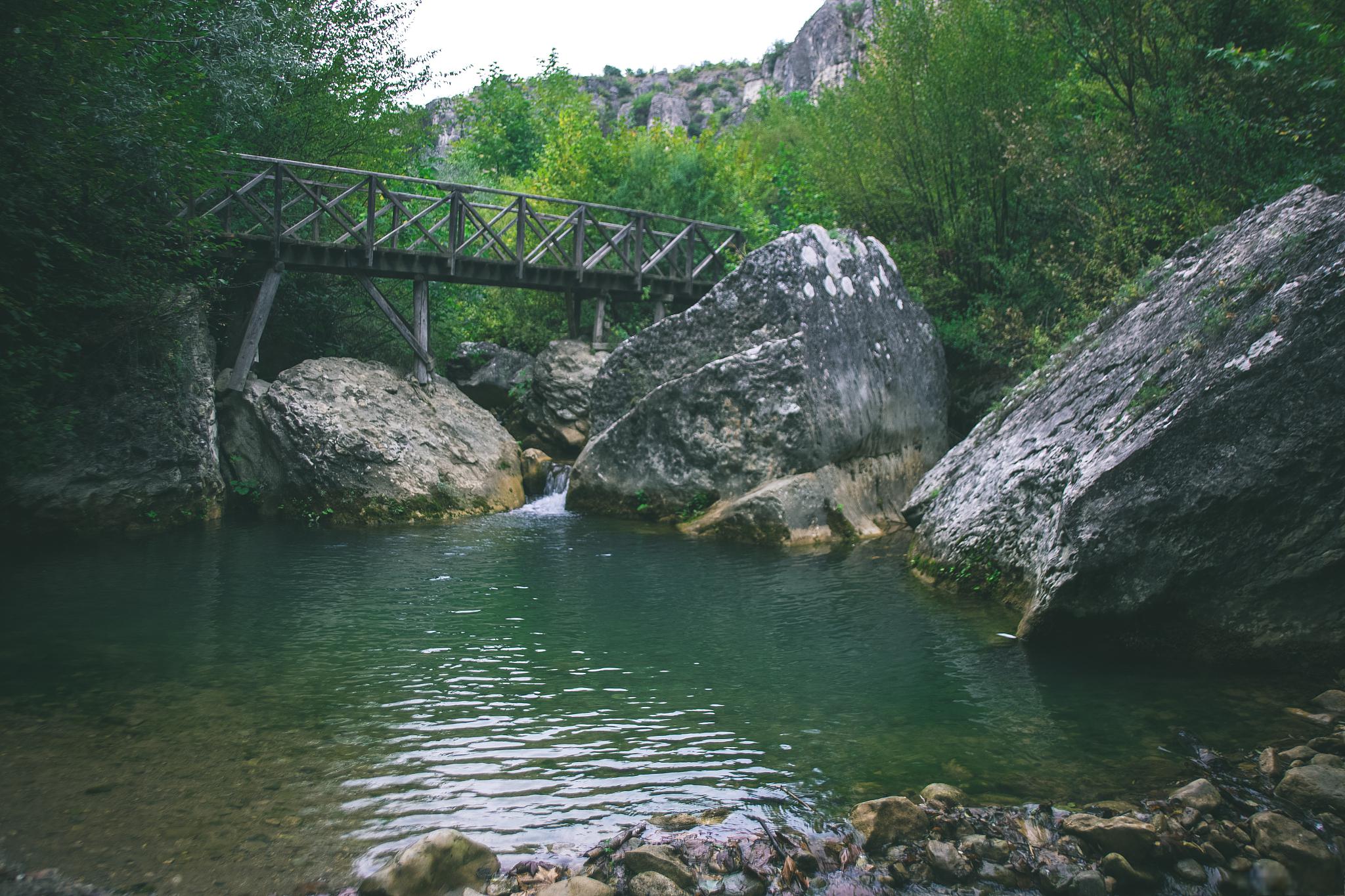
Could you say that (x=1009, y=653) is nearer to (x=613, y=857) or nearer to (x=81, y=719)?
(x=613, y=857)

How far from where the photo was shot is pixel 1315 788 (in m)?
3.87

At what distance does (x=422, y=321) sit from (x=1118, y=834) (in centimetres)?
1409

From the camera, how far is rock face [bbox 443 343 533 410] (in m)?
19.6

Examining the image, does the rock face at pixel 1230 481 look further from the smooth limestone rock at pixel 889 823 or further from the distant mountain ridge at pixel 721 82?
the distant mountain ridge at pixel 721 82

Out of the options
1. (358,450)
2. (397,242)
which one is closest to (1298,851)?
(358,450)

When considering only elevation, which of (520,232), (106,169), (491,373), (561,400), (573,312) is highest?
(520,232)

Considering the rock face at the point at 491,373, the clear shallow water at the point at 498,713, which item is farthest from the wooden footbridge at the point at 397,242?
the clear shallow water at the point at 498,713

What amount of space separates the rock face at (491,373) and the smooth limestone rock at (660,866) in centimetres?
1633

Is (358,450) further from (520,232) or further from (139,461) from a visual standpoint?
(520,232)

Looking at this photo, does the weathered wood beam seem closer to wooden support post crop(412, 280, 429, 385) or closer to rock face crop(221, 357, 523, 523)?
wooden support post crop(412, 280, 429, 385)

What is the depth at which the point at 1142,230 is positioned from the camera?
11688 millimetres

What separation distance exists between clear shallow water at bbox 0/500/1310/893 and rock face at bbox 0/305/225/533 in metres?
2.68

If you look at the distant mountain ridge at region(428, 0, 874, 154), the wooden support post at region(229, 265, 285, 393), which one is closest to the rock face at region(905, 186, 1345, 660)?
the wooden support post at region(229, 265, 285, 393)

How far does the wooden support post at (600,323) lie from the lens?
1873 centimetres
